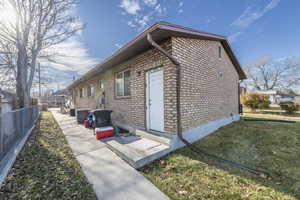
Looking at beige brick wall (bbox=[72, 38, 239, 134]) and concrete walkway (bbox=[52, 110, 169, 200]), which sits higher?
beige brick wall (bbox=[72, 38, 239, 134])

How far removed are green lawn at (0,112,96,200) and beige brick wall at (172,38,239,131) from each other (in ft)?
9.91

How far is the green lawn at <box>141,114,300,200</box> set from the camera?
7.57ft

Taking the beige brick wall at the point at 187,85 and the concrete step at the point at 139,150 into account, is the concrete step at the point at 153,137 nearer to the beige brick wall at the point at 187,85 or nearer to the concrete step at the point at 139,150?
the concrete step at the point at 139,150

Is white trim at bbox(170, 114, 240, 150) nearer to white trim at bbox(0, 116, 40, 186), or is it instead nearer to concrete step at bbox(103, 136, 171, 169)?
concrete step at bbox(103, 136, 171, 169)

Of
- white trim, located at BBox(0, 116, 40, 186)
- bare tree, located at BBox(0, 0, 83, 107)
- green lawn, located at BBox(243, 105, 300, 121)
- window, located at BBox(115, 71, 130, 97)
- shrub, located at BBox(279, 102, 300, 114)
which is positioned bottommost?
white trim, located at BBox(0, 116, 40, 186)

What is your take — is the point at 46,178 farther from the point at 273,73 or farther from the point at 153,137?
the point at 273,73

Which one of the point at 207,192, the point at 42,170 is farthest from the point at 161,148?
the point at 42,170

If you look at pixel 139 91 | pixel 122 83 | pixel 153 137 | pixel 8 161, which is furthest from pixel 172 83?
pixel 8 161

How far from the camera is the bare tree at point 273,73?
1023 inches

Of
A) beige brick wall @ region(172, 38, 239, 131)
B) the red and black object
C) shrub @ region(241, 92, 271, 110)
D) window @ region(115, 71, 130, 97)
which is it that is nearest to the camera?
beige brick wall @ region(172, 38, 239, 131)

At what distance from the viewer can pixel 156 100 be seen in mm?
4664

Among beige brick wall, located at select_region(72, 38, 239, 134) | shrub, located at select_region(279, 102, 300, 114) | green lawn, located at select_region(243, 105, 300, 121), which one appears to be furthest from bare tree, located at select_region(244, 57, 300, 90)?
beige brick wall, located at select_region(72, 38, 239, 134)

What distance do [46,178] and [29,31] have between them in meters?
8.35

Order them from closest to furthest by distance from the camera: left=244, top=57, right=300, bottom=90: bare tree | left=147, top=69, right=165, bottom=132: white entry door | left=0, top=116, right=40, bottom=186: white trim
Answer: left=0, top=116, right=40, bottom=186: white trim → left=147, top=69, right=165, bottom=132: white entry door → left=244, top=57, right=300, bottom=90: bare tree
